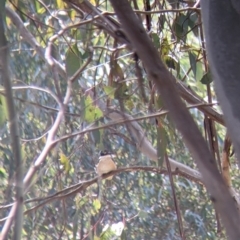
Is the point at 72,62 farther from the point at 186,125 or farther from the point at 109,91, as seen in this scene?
the point at 186,125

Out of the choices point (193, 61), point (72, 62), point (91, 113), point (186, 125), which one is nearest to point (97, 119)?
point (91, 113)

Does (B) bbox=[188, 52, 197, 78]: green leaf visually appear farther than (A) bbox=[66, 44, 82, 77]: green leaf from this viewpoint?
Yes

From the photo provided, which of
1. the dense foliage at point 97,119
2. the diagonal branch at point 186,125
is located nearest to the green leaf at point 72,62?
the dense foliage at point 97,119

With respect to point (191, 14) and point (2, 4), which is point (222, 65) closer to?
point (2, 4)

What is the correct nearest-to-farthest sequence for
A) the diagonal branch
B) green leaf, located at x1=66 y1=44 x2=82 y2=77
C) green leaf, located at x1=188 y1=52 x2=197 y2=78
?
the diagonal branch < green leaf, located at x1=66 y1=44 x2=82 y2=77 < green leaf, located at x1=188 y1=52 x2=197 y2=78

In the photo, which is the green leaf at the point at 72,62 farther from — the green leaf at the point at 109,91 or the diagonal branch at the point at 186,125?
the diagonal branch at the point at 186,125

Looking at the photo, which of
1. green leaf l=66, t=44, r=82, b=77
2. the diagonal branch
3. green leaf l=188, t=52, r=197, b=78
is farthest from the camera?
green leaf l=188, t=52, r=197, b=78

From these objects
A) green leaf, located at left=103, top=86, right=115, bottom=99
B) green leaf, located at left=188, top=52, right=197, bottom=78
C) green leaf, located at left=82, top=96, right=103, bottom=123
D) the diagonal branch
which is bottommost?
the diagonal branch

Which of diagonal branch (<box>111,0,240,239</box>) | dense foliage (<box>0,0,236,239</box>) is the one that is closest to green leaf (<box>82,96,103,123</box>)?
dense foliage (<box>0,0,236,239</box>)

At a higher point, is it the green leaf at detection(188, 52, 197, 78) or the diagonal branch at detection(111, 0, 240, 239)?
the green leaf at detection(188, 52, 197, 78)

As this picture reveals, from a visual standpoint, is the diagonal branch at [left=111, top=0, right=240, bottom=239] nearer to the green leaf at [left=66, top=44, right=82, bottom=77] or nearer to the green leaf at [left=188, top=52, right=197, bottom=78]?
the green leaf at [left=66, top=44, right=82, bottom=77]

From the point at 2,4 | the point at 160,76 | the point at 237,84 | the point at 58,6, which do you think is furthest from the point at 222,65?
the point at 58,6

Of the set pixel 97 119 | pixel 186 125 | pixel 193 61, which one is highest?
pixel 193 61

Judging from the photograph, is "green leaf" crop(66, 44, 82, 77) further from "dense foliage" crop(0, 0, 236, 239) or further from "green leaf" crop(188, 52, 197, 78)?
"green leaf" crop(188, 52, 197, 78)
